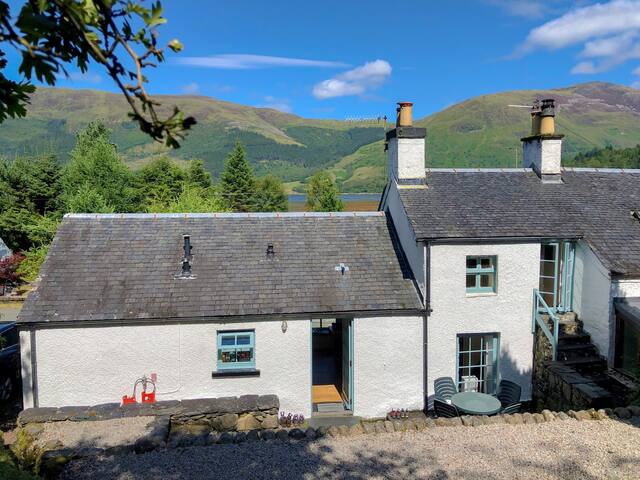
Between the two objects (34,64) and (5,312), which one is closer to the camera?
(34,64)

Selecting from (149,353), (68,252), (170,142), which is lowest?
(149,353)

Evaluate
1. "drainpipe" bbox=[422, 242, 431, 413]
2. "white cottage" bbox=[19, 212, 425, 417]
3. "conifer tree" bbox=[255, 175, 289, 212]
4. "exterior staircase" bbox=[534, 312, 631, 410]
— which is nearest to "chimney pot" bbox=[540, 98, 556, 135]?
"exterior staircase" bbox=[534, 312, 631, 410]

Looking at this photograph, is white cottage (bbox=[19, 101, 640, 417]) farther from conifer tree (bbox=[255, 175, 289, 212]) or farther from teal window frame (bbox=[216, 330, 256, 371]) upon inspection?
conifer tree (bbox=[255, 175, 289, 212])

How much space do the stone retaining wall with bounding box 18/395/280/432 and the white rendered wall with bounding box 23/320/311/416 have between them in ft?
2.72

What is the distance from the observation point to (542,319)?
44.9ft

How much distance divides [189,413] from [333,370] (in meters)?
6.14

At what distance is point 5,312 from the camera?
1057 inches

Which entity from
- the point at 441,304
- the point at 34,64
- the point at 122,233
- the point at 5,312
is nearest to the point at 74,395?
the point at 122,233

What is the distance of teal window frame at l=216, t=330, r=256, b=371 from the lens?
1265 cm

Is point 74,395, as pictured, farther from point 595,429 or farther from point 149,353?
point 595,429

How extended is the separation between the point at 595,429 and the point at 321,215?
944 centimetres

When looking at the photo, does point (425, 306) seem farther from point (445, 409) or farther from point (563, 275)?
point (563, 275)

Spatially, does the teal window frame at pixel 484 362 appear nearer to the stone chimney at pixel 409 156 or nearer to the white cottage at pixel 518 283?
the white cottage at pixel 518 283

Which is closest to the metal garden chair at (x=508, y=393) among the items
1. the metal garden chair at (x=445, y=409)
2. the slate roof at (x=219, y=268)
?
the metal garden chair at (x=445, y=409)
